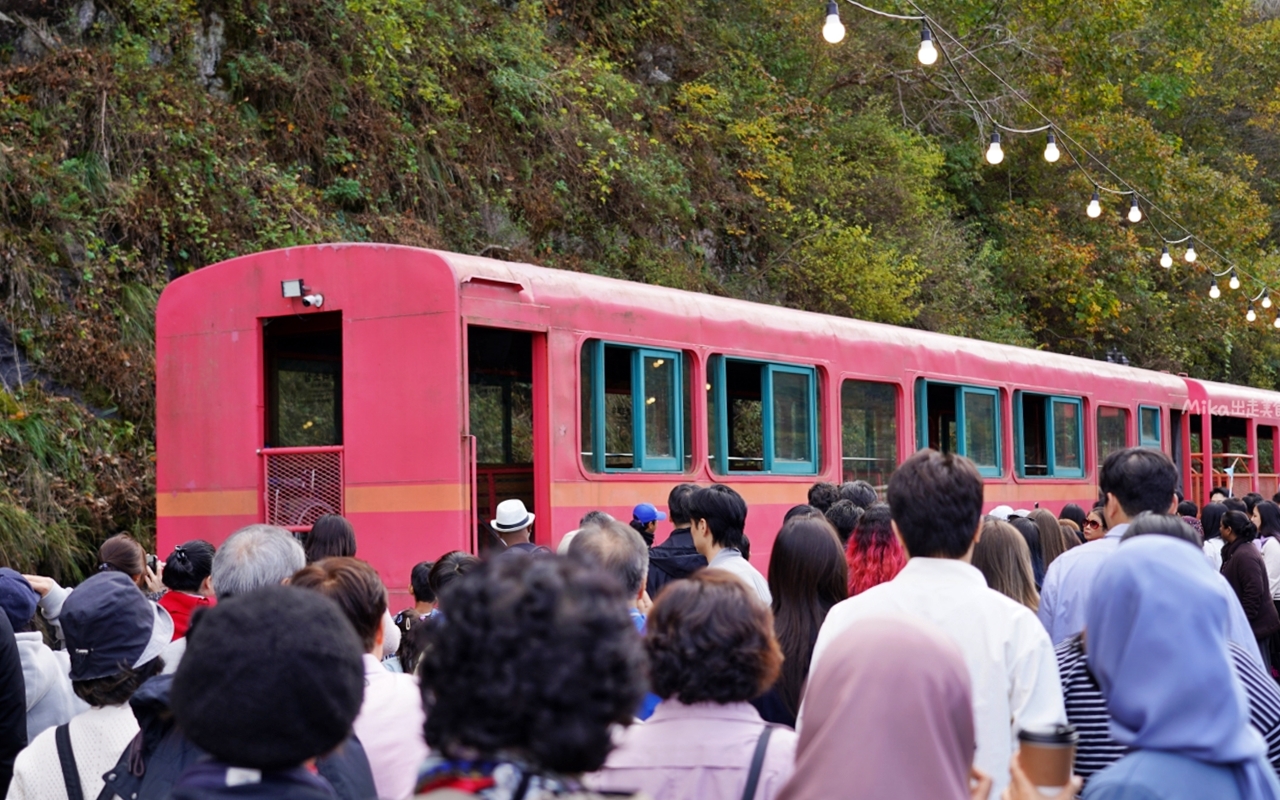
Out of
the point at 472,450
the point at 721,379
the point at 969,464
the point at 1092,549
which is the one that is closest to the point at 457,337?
the point at 472,450

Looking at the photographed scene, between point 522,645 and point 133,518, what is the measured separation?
10.9 metres

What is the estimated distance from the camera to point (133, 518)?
12039 mm

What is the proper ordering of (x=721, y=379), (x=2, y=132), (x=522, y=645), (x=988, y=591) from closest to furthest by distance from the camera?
(x=522, y=645)
(x=988, y=591)
(x=721, y=379)
(x=2, y=132)

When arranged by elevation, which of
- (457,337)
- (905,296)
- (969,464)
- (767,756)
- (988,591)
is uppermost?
(905,296)

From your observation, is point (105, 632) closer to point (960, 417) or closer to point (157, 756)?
point (157, 756)

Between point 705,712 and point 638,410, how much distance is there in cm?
688

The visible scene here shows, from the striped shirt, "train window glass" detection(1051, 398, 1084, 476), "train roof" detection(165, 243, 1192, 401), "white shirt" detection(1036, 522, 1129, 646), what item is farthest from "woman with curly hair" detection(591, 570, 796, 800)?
"train window glass" detection(1051, 398, 1084, 476)

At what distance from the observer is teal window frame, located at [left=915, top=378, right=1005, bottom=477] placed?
1291 centimetres

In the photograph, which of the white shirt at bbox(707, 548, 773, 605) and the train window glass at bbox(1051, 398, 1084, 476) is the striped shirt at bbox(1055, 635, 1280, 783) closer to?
the white shirt at bbox(707, 548, 773, 605)

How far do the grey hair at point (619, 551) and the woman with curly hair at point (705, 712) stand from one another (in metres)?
1.52

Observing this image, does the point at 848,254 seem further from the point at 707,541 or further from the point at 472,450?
the point at 707,541

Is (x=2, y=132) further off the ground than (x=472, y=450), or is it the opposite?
(x=2, y=132)

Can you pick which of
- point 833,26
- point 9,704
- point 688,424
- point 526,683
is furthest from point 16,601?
point 833,26

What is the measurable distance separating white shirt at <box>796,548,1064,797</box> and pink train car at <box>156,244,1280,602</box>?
5339mm
